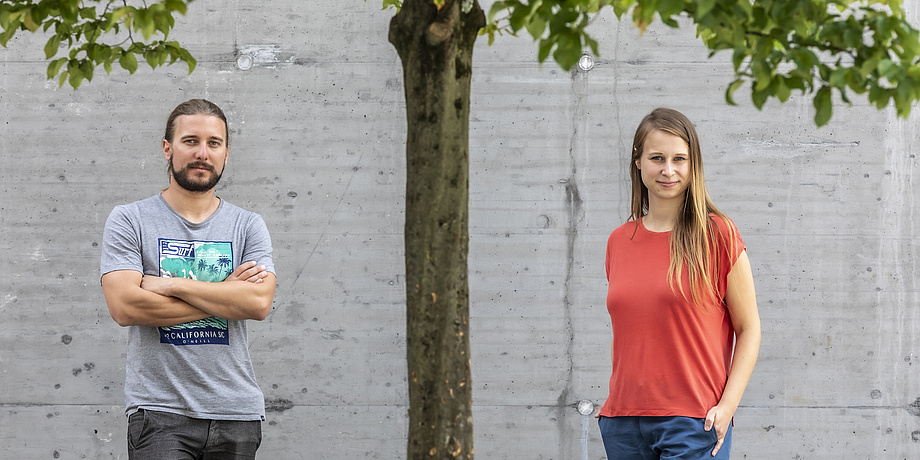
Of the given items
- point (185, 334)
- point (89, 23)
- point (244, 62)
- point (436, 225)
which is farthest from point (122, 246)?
point (244, 62)

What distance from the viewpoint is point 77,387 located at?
380cm

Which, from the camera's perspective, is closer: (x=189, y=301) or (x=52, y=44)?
(x=52, y=44)

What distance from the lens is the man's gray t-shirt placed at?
2.35 meters

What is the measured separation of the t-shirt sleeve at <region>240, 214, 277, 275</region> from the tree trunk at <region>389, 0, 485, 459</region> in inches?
32.8

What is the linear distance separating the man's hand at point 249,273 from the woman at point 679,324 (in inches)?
43.1

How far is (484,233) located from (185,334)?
5.60 feet

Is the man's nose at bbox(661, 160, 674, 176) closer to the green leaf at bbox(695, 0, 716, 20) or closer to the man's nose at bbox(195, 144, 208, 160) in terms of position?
the green leaf at bbox(695, 0, 716, 20)

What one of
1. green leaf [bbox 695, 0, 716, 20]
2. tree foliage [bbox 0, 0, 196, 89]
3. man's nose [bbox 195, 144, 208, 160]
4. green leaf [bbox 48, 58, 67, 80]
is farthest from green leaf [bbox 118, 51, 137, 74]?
green leaf [bbox 695, 0, 716, 20]

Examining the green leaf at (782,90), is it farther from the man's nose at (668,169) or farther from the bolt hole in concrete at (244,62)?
the bolt hole in concrete at (244,62)

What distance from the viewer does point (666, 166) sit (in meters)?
2.32

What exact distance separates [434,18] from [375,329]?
215 centimetres

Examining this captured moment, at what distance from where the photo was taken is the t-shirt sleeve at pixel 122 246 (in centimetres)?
244

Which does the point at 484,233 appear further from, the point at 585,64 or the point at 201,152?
the point at 201,152

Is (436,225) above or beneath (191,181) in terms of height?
beneath
